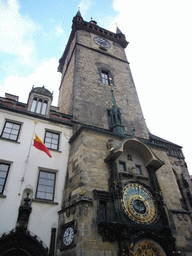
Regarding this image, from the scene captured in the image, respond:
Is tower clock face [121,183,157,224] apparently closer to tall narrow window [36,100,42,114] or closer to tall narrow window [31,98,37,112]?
tall narrow window [36,100,42,114]

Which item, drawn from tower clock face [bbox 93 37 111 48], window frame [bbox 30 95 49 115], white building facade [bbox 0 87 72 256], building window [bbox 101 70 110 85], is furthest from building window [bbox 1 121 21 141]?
tower clock face [bbox 93 37 111 48]

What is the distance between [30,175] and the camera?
10883mm

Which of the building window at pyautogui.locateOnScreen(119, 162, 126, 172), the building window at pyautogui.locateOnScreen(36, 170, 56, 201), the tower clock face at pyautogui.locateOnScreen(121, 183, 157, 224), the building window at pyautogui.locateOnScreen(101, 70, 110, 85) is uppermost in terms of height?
the building window at pyautogui.locateOnScreen(101, 70, 110, 85)

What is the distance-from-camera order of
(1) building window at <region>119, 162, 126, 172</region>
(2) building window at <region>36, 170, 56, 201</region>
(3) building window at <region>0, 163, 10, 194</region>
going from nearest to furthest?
1. (3) building window at <region>0, 163, 10, 194</region>
2. (2) building window at <region>36, 170, 56, 201</region>
3. (1) building window at <region>119, 162, 126, 172</region>

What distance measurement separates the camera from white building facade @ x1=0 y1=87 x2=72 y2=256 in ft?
29.9

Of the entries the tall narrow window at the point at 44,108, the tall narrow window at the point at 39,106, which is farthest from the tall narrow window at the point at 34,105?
the tall narrow window at the point at 44,108

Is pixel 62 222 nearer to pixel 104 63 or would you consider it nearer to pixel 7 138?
pixel 7 138

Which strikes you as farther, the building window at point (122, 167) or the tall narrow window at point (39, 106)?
the tall narrow window at point (39, 106)

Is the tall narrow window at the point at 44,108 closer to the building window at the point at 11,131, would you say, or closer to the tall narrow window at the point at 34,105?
the tall narrow window at the point at 34,105

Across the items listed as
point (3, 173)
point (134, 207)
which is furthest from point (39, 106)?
point (134, 207)

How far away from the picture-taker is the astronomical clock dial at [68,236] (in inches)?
349

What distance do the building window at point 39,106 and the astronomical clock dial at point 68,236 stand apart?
7908 millimetres

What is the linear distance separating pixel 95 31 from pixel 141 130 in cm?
1451

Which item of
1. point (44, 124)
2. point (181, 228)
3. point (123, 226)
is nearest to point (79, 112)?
point (44, 124)
